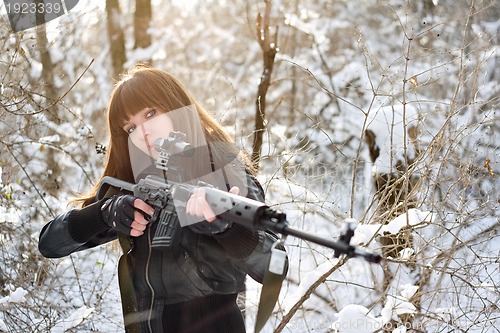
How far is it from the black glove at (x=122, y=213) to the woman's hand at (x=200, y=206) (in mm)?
250

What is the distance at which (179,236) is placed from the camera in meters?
2.16

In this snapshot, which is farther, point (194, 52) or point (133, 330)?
point (194, 52)

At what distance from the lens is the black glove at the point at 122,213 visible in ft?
7.09

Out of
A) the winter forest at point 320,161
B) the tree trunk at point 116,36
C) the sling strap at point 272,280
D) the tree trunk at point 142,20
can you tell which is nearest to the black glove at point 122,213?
the sling strap at point 272,280

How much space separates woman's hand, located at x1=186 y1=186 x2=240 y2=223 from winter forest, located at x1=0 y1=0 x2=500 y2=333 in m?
0.43

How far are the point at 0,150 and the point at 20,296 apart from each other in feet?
4.48

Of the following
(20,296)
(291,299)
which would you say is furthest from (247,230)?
(20,296)

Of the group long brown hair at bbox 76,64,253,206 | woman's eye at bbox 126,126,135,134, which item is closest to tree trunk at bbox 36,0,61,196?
long brown hair at bbox 76,64,253,206

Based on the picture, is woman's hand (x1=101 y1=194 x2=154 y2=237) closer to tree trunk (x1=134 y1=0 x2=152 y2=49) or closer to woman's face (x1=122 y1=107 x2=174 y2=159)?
woman's face (x1=122 y1=107 x2=174 y2=159)

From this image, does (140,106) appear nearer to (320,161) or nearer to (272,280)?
(272,280)

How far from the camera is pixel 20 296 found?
10.9 ft

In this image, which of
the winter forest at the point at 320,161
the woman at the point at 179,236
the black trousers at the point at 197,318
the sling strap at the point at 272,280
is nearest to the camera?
the sling strap at the point at 272,280

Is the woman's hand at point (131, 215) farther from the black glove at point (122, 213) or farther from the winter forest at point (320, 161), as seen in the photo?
the winter forest at point (320, 161)

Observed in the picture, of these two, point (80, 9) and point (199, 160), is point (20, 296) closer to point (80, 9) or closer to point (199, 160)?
point (199, 160)
